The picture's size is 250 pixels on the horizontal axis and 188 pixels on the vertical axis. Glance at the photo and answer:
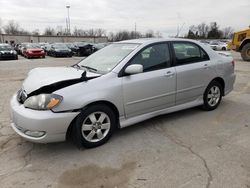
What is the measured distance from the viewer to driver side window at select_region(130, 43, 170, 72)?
4.06 meters

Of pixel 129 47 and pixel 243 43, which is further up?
pixel 243 43

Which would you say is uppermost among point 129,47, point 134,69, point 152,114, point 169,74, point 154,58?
point 129,47

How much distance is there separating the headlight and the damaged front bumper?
6 cm

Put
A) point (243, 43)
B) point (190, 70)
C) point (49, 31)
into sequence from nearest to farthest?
1. point (190, 70)
2. point (243, 43)
3. point (49, 31)

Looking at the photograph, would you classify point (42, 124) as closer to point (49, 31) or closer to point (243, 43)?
point (243, 43)

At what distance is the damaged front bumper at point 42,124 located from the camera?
3.15 meters

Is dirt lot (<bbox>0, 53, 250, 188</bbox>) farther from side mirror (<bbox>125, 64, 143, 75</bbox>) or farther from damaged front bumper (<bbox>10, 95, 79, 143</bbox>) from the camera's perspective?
side mirror (<bbox>125, 64, 143, 75</bbox>)

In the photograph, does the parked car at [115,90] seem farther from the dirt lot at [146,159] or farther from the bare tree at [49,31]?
the bare tree at [49,31]

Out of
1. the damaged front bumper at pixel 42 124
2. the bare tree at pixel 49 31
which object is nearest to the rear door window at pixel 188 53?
the damaged front bumper at pixel 42 124

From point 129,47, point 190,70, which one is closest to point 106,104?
point 129,47

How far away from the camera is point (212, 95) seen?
17.0 feet

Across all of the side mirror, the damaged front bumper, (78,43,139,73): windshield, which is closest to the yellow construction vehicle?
(78,43,139,73): windshield

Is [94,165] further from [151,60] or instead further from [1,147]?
[151,60]

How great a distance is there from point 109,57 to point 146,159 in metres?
1.91
